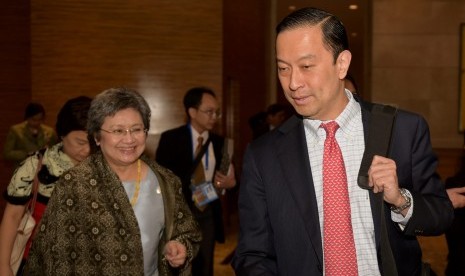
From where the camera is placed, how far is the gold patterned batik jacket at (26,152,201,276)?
280 centimetres

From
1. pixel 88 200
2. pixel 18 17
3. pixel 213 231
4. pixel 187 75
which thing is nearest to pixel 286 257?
pixel 88 200

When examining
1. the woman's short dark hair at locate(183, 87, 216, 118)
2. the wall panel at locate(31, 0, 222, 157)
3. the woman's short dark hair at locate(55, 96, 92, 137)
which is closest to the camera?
the woman's short dark hair at locate(55, 96, 92, 137)

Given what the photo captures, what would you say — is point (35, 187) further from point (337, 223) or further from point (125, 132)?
point (337, 223)

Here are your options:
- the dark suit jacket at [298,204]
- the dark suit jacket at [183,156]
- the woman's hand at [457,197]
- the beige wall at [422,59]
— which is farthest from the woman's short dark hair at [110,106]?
the beige wall at [422,59]

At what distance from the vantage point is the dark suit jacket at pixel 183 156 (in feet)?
17.2

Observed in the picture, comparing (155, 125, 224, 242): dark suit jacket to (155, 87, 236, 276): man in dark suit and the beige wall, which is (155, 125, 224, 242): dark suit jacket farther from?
the beige wall

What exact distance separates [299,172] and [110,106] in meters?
1.23

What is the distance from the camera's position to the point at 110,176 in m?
2.93

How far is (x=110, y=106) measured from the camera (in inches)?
115

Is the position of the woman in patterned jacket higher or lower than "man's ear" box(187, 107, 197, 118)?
lower

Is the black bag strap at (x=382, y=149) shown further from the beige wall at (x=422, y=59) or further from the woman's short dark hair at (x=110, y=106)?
the beige wall at (x=422, y=59)

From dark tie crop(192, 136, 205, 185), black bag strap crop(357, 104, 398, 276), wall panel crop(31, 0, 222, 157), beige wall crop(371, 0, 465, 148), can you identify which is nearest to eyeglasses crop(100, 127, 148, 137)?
black bag strap crop(357, 104, 398, 276)

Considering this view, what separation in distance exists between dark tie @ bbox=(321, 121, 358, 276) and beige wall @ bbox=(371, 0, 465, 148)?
8.19 meters

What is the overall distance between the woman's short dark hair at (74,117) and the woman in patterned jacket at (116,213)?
33cm
